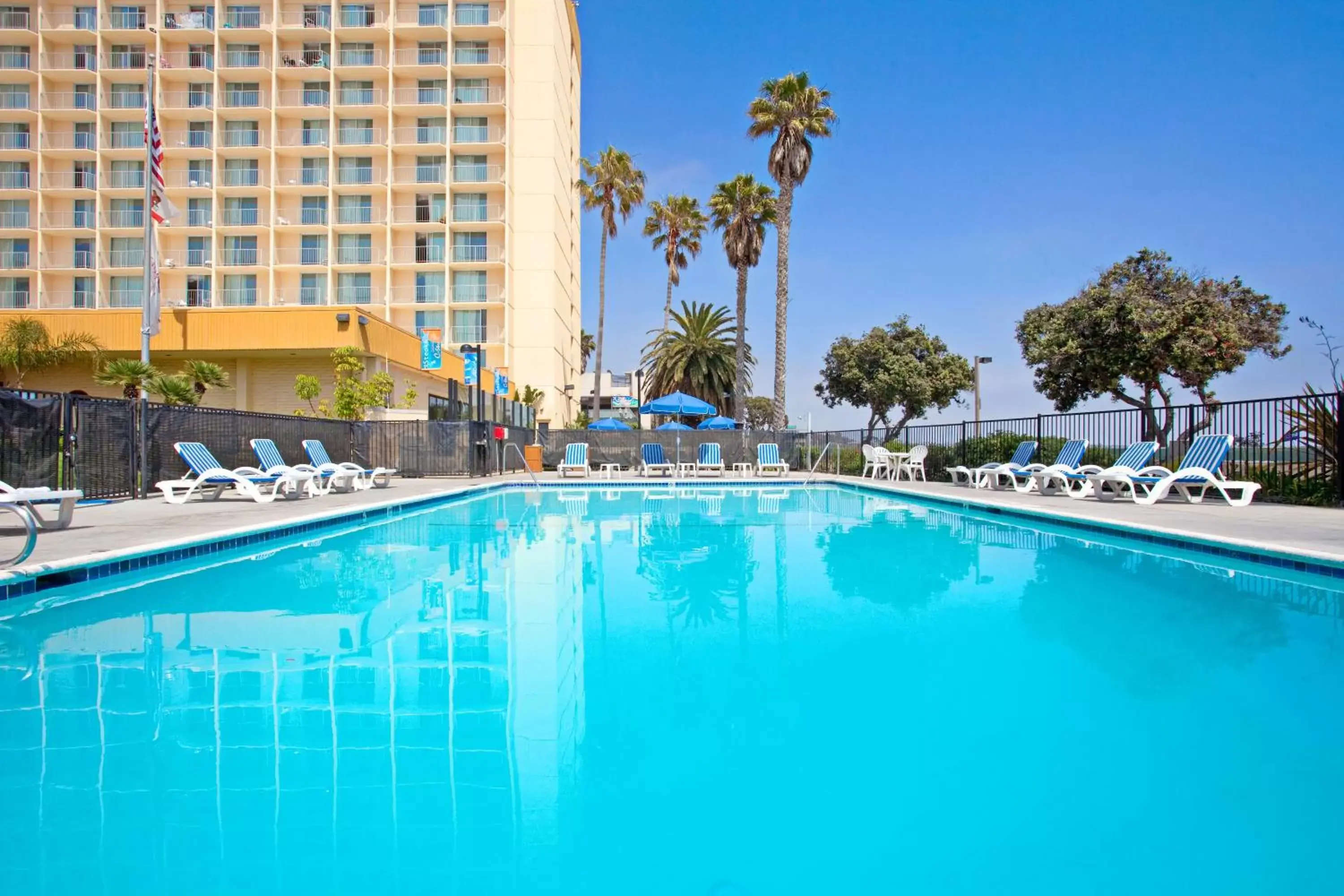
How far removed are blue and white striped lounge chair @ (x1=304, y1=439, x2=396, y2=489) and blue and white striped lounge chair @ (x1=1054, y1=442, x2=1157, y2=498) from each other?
12.8 m

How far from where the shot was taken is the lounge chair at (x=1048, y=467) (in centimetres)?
1395

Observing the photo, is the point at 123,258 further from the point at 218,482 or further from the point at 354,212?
the point at 218,482

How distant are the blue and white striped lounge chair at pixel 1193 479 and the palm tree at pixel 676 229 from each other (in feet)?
92.1

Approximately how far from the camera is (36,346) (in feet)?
80.3

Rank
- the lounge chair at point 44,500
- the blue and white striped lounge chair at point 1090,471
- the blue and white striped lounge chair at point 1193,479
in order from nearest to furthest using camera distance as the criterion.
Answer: the lounge chair at point 44,500 < the blue and white striped lounge chair at point 1193,479 < the blue and white striped lounge chair at point 1090,471

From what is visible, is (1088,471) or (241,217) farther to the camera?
(241,217)

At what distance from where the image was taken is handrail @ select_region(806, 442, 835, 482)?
21125 mm

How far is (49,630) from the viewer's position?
446cm

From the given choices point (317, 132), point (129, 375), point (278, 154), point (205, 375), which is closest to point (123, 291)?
point (278, 154)

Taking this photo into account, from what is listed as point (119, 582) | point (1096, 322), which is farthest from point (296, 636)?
point (1096, 322)

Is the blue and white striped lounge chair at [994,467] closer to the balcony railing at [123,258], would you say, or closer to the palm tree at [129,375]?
the palm tree at [129,375]

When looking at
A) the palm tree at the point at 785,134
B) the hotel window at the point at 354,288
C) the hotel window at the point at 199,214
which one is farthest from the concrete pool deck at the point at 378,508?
the hotel window at the point at 199,214

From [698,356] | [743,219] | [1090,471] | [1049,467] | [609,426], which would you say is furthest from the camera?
[698,356]

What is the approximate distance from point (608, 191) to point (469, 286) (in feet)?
26.2
